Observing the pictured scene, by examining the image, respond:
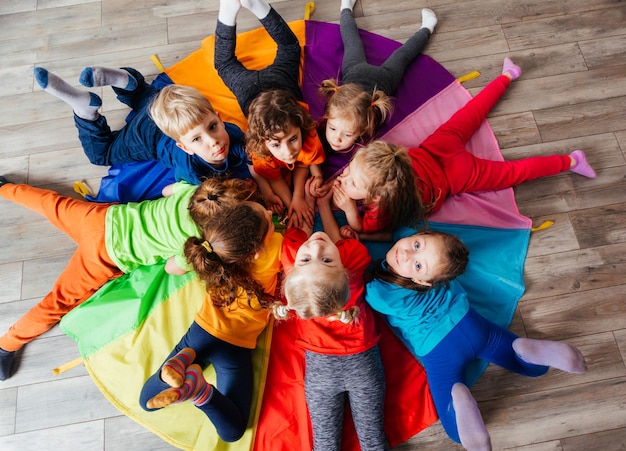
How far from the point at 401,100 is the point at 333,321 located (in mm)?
1019

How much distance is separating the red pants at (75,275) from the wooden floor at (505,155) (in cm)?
9

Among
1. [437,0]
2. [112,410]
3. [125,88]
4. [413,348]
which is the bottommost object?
[112,410]

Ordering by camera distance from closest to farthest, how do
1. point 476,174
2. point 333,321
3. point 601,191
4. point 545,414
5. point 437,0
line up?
point 333,321, point 545,414, point 476,174, point 601,191, point 437,0

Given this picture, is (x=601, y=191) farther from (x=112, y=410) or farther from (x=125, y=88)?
(x=112, y=410)

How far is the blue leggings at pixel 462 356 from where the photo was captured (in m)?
1.60

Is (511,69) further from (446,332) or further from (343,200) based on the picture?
(446,332)

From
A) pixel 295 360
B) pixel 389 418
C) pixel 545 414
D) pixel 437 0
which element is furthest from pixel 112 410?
pixel 437 0

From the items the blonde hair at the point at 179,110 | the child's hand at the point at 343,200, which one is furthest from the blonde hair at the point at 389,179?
the blonde hair at the point at 179,110

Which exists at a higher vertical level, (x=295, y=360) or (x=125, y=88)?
(x=125, y=88)

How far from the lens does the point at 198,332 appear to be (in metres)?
1.59

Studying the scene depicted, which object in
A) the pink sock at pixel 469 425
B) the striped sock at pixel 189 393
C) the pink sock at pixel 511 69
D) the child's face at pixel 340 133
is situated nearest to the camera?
the striped sock at pixel 189 393

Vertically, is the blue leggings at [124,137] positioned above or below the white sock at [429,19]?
below

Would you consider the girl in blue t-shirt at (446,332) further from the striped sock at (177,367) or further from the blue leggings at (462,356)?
the striped sock at (177,367)

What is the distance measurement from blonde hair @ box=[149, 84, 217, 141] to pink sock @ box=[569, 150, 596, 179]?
1476 mm
